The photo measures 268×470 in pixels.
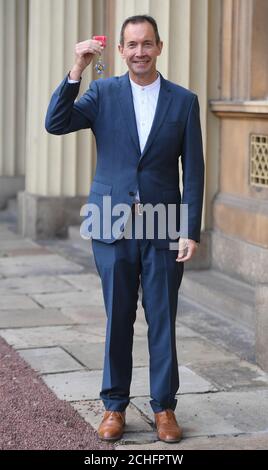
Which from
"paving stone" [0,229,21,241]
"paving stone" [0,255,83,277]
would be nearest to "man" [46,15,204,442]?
"paving stone" [0,255,83,277]

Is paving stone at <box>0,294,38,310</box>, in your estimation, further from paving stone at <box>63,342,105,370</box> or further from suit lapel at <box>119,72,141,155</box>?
suit lapel at <box>119,72,141,155</box>

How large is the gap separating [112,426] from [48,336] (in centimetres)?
220

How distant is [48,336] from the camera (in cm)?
695

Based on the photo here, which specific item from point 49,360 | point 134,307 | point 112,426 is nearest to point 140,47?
point 134,307

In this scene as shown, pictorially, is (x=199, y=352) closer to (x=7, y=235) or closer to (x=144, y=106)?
(x=144, y=106)

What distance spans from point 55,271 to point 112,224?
15.6ft

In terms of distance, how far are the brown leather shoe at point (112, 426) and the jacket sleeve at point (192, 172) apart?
93 cm

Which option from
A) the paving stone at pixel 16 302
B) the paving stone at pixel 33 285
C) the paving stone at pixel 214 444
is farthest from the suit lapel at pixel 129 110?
the paving stone at pixel 33 285

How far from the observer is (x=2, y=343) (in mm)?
6715

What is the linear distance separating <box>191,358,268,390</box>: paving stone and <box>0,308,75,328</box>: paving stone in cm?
152

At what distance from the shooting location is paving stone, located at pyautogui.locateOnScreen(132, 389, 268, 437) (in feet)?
16.5

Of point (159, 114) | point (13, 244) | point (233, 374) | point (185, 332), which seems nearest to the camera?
point (159, 114)

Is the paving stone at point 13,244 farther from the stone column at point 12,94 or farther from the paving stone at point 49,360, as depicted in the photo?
the paving stone at point 49,360

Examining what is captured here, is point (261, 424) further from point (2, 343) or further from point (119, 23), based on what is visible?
point (119, 23)
